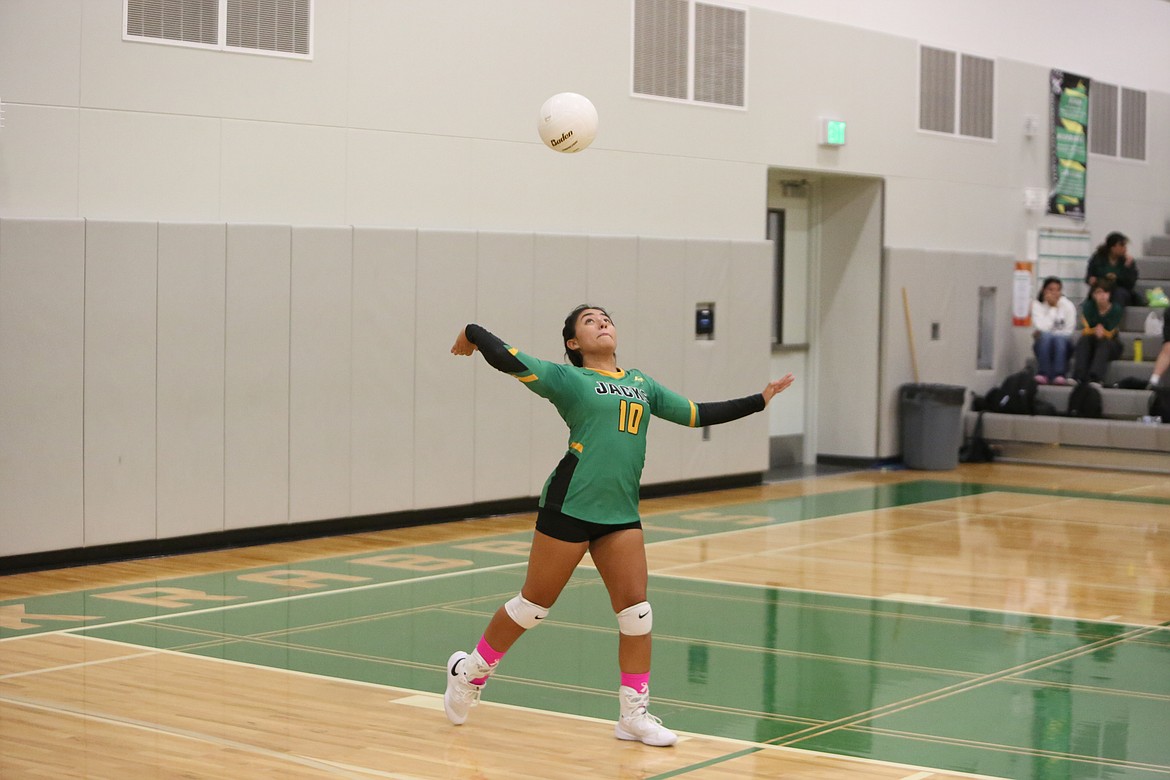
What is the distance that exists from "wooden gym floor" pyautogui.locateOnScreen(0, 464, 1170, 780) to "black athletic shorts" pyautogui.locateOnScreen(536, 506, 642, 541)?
884mm

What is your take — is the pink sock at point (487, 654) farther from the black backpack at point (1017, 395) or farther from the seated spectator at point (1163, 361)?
the seated spectator at point (1163, 361)

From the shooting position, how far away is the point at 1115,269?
21.1m

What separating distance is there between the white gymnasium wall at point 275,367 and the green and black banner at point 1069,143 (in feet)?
27.8

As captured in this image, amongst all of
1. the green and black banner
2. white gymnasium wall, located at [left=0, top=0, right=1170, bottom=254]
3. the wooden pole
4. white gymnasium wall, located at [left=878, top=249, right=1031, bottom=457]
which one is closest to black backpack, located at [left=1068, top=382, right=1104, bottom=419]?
white gymnasium wall, located at [left=878, top=249, right=1031, bottom=457]

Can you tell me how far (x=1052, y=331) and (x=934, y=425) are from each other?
2956mm

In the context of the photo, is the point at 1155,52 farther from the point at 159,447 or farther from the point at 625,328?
the point at 159,447

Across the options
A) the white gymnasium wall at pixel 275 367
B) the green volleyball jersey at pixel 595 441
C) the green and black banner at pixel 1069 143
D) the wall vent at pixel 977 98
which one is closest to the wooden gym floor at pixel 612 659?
the white gymnasium wall at pixel 275 367

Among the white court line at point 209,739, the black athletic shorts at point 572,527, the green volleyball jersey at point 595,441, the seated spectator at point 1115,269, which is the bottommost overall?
the white court line at point 209,739

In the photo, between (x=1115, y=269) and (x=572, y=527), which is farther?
(x=1115, y=269)

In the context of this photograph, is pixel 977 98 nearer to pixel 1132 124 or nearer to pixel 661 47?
pixel 1132 124

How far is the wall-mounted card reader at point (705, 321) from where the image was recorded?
631 inches

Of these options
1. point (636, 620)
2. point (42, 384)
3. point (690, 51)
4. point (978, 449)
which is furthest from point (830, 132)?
point (636, 620)

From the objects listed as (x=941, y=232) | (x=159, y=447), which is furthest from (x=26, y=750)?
(x=941, y=232)

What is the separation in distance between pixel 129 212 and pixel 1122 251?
1472cm
